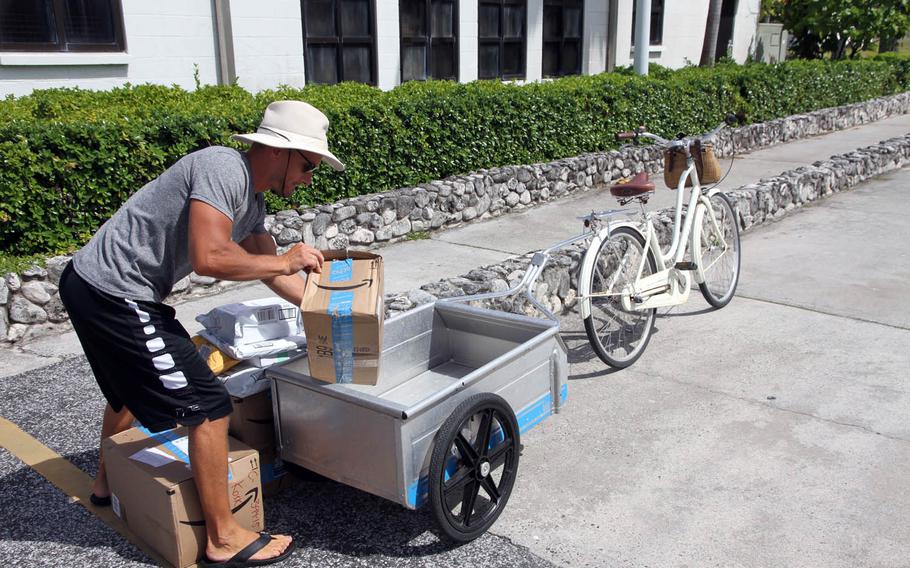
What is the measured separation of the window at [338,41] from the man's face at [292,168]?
29.8 feet

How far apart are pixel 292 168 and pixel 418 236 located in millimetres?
5422

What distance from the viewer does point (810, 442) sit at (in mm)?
4199

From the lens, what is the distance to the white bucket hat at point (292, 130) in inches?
119

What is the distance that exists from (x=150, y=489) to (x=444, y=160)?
6632mm

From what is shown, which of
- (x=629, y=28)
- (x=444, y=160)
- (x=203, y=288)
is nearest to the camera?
(x=203, y=288)

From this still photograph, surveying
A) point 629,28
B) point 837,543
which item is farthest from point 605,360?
point 629,28

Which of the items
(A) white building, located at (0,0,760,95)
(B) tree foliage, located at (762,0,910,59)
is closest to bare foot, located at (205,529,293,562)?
(A) white building, located at (0,0,760,95)

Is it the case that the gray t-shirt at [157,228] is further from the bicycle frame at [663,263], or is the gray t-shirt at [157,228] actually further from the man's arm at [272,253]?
the bicycle frame at [663,263]

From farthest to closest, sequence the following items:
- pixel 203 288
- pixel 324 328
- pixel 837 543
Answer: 1. pixel 203 288
2. pixel 837 543
3. pixel 324 328

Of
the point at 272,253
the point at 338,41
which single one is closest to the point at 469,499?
the point at 272,253

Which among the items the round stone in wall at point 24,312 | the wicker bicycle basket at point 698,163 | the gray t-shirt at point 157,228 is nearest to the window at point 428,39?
the wicker bicycle basket at point 698,163

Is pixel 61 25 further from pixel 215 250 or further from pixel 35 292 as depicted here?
pixel 215 250

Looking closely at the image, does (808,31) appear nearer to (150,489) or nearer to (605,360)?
(605,360)

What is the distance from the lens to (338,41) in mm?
12008
